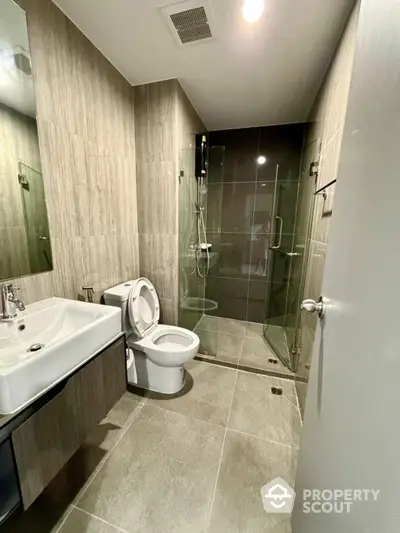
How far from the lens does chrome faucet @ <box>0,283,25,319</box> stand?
3.32 feet

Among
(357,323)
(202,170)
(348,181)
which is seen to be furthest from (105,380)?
(202,170)

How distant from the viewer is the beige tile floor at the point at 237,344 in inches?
84.3

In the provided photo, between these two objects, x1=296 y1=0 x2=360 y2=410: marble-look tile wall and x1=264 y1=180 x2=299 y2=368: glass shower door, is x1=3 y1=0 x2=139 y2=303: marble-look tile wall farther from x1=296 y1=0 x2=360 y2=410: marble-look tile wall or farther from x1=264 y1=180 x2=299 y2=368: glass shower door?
x1=264 y1=180 x2=299 y2=368: glass shower door

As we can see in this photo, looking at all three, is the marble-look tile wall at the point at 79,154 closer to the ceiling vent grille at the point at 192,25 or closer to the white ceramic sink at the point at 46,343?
the white ceramic sink at the point at 46,343

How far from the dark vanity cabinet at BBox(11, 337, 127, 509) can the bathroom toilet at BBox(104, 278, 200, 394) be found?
0.49 m

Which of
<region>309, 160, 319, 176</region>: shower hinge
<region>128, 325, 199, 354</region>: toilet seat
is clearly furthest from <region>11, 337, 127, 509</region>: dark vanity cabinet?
<region>309, 160, 319, 176</region>: shower hinge

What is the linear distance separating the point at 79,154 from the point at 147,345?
4.50ft

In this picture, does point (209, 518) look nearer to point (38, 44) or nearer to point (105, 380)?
point (105, 380)

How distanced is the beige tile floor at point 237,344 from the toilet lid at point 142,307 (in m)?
0.72

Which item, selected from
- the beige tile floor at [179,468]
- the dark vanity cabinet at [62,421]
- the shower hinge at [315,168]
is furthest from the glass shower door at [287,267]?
the dark vanity cabinet at [62,421]

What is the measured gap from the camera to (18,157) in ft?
3.64

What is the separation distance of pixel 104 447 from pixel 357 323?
1.56 metres


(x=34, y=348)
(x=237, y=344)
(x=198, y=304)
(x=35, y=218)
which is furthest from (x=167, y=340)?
(x=35, y=218)

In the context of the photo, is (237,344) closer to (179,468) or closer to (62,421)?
(179,468)
